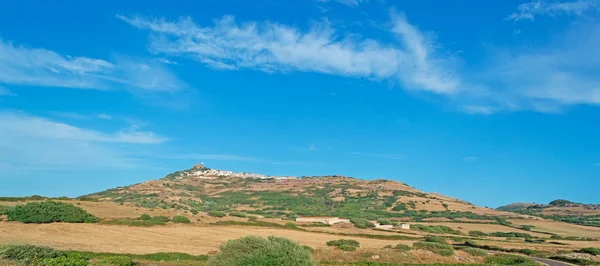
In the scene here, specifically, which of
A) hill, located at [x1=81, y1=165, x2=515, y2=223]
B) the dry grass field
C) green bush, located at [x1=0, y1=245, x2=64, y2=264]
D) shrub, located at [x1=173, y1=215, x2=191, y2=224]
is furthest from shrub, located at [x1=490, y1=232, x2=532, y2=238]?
green bush, located at [x1=0, y1=245, x2=64, y2=264]

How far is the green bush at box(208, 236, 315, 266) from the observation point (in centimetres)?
2427

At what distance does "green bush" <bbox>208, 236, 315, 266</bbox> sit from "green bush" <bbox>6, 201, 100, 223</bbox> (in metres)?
48.8

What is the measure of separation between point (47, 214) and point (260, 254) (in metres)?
52.8

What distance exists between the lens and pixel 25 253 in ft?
90.5

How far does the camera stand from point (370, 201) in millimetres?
160750

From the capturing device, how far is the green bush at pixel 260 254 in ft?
79.6

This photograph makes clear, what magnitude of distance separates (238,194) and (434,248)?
140 meters

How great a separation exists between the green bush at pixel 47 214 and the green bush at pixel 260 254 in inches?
1922

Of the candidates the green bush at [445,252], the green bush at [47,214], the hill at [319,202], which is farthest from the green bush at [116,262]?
the hill at [319,202]

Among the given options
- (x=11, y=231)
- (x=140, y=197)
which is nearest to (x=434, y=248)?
(x=11, y=231)

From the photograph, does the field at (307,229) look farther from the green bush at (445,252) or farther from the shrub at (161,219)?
the shrub at (161,219)

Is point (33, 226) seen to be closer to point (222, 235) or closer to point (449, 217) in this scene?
point (222, 235)

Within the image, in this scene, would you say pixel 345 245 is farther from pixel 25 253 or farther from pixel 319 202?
pixel 319 202

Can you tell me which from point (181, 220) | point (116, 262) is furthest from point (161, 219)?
point (116, 262)
